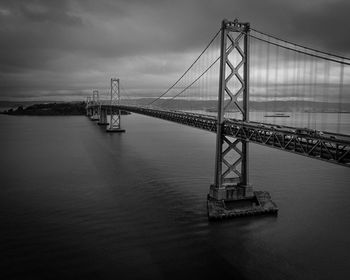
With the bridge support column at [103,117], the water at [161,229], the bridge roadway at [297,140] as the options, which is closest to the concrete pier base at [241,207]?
the water at [161,229]

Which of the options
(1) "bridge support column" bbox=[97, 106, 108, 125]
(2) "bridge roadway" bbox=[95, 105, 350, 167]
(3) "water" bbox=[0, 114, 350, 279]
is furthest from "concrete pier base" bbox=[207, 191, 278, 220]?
(1) "bridge support column" bbox=[97, 106, 108, 125]

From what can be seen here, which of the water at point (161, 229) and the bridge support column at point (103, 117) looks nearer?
the water at point (161, 229)

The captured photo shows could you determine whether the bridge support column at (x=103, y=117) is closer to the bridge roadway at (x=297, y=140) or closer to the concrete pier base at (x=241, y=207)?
the concrete pier base at (x=241, y=207)

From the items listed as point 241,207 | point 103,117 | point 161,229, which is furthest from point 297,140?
point 103,117

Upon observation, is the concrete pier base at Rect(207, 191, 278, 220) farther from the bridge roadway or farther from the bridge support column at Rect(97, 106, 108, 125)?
the bridge support column at Rect(97, 106, 108, 125)

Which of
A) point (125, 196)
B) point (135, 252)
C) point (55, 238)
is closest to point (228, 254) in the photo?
point (135, 252)

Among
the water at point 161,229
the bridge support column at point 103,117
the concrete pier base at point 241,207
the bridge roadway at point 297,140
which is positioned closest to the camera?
the bridge roadway at point 297,140

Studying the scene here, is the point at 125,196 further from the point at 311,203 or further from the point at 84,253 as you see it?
the point at 311,203

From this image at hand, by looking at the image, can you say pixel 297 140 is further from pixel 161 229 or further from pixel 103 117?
pixel 103 117
